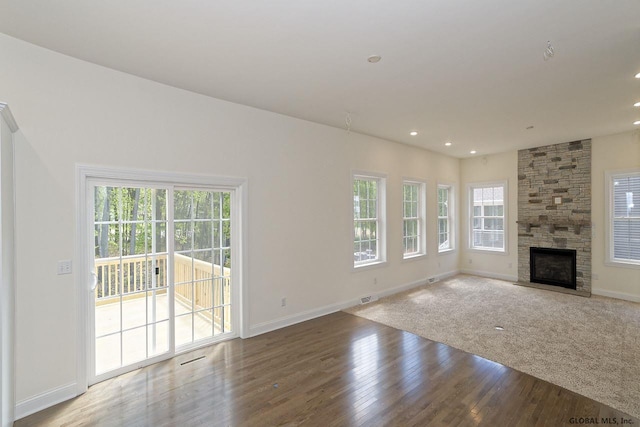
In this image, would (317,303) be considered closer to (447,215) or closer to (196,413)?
(196,413)

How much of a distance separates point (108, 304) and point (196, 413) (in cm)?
141

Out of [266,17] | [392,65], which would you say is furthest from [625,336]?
→ [266,17]

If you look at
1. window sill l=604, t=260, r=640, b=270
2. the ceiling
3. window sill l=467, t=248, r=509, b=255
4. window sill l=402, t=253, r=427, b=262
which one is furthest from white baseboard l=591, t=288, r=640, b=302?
the ceiling

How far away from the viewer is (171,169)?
3.32m

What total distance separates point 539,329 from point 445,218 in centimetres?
367

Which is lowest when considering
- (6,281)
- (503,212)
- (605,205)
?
(6,281)

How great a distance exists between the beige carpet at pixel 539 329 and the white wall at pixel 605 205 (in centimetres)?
32

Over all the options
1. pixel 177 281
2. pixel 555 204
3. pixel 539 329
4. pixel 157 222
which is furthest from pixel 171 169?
pixel 555 204

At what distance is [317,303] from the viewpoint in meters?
4.71

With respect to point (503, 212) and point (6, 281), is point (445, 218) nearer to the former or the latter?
point (503, 212)

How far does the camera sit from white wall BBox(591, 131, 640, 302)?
5.40 meters

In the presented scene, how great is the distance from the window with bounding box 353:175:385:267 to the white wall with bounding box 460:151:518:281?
317 centimetres

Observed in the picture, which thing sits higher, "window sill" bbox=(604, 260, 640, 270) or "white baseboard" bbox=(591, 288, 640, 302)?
"window sill" bbox=(604, 260, 640, 270)

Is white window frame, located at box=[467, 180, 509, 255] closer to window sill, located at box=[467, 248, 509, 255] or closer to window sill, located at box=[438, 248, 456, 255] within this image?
window sill, located at box=[467, 248, 509, 255]
